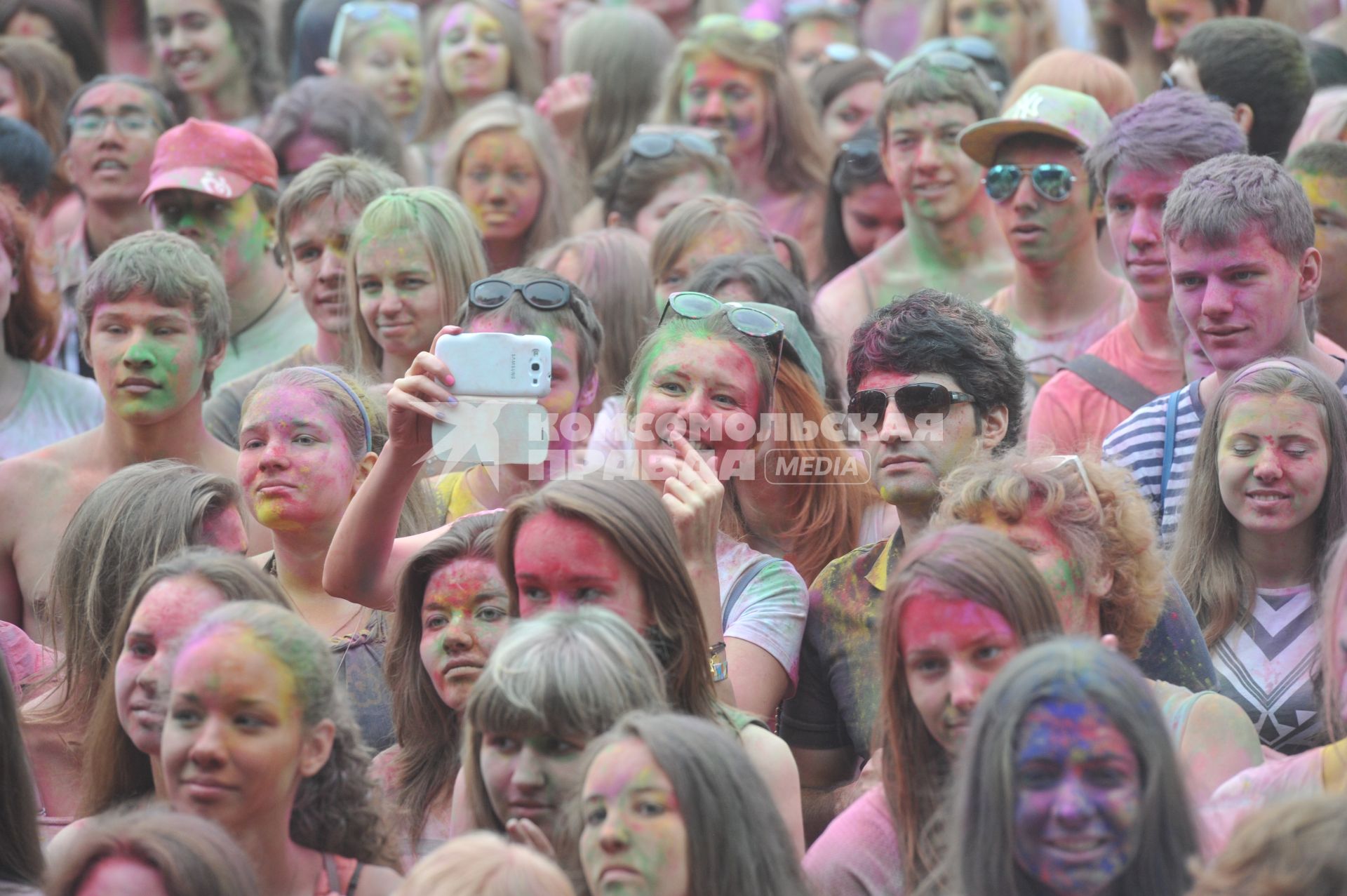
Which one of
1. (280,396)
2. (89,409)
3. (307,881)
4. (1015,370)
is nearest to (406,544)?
(280,396)

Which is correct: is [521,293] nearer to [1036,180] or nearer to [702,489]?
[702,489]

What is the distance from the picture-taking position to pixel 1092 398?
17.8 feet

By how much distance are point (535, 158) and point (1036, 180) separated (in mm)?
2152

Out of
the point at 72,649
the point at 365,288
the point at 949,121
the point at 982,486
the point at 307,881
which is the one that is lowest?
the point at 307,881

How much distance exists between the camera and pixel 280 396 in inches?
192

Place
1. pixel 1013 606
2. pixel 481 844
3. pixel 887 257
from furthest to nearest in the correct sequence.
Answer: pixel 887 257 < pixel 1013 606 < pixel 481 844

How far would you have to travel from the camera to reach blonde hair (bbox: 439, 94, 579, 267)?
7301 millimetres

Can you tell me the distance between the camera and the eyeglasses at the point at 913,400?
14.8 ft

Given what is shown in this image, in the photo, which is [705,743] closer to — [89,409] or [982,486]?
[982,486]

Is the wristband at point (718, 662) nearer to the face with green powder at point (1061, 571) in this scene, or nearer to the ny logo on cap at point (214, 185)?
the face with green powder at point (1061, 571)

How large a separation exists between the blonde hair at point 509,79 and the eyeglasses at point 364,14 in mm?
186

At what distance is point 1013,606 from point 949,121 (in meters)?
3.57

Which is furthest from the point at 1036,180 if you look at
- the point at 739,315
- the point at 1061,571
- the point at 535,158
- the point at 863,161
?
the point at 1061,571

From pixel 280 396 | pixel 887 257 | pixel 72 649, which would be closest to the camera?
pixel 72 649
